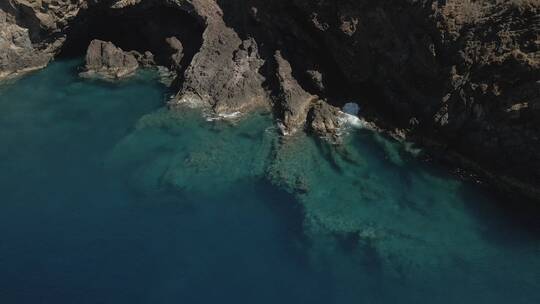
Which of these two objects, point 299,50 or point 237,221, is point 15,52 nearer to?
point 299,50

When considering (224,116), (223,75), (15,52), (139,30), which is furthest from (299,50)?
(15,52)

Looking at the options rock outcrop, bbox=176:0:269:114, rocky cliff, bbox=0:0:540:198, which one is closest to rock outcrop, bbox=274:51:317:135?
rocky cliff, bbox=0:0:540:198

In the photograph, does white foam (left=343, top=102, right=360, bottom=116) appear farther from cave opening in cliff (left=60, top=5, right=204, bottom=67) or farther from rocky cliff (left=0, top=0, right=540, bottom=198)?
cave opening in cliff (left=60, top=5, right=204, bottom=67)

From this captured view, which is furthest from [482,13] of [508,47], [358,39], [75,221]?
[75,221]

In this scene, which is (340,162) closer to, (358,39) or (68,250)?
(358,39)

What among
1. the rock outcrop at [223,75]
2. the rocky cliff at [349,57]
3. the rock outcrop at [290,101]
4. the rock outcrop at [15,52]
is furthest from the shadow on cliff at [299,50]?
the rock outcrop at [15,52]

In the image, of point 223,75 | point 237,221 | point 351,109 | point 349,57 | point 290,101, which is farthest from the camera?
point 223,75
